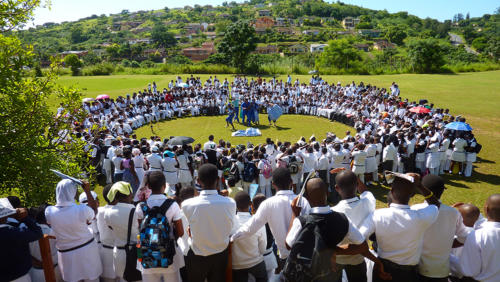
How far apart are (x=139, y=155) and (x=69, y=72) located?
140 ft

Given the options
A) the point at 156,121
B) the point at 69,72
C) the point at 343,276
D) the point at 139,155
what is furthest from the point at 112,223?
the point at 69,72

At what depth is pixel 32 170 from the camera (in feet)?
14.9

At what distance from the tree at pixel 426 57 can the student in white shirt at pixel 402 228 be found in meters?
45.8

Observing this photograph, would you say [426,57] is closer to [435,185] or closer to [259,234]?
[435,185]

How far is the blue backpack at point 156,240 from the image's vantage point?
3.32m

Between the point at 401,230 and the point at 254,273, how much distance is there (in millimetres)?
1746

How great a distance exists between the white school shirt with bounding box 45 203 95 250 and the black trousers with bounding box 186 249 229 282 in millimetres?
1370

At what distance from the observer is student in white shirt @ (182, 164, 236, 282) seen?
3420 millimetres

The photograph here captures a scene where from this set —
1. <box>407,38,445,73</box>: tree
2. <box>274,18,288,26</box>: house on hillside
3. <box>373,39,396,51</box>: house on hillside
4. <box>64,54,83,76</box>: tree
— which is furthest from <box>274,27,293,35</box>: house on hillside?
<box>64,54,83,76</box>: tree

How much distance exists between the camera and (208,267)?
3.53 m

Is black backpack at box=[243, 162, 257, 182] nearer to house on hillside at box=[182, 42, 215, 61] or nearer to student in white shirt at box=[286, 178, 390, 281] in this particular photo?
student in white shirt at box=[286, 178, 390, 281]

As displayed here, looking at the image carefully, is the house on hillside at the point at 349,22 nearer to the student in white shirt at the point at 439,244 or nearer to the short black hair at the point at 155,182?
the student in white shirt at the point at 439,244

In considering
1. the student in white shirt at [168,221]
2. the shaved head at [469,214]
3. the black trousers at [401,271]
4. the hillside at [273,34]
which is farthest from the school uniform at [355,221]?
the hillside at [273,34]

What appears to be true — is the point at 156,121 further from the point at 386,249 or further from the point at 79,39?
the point at 79,39
